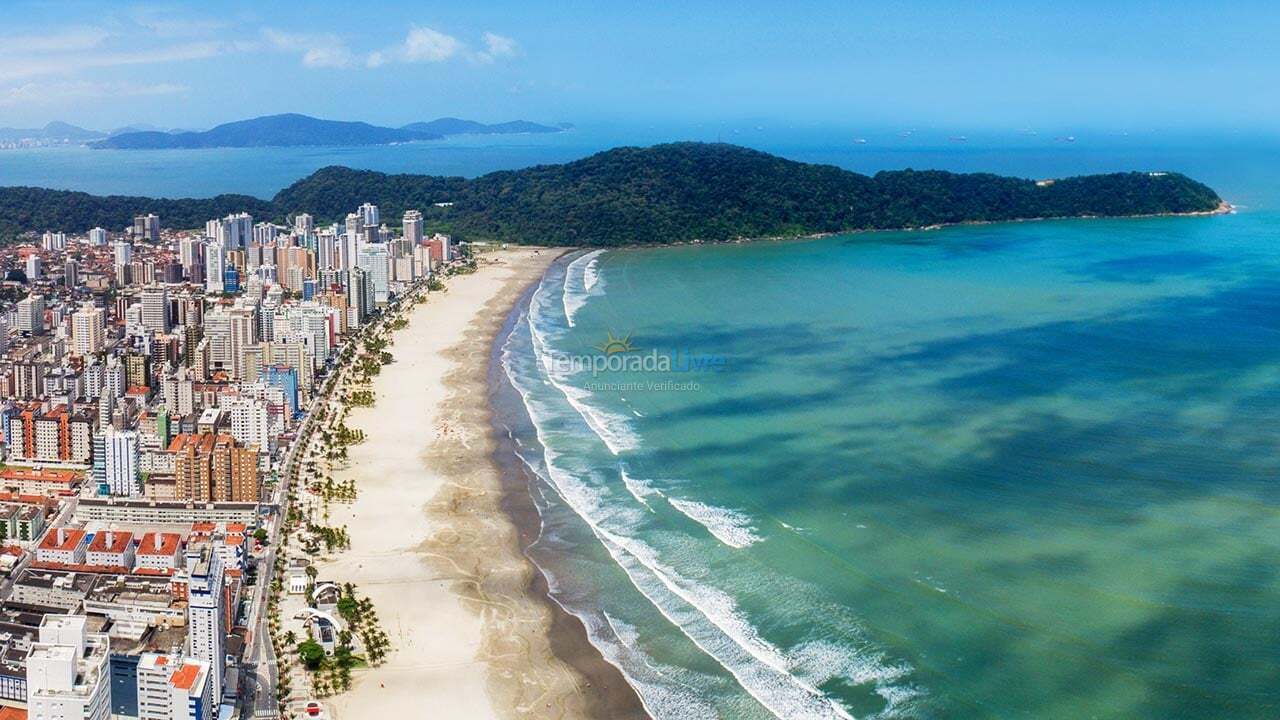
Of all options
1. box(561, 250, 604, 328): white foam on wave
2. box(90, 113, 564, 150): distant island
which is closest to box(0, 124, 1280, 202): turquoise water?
box(90, 113, 564, 150): distant island

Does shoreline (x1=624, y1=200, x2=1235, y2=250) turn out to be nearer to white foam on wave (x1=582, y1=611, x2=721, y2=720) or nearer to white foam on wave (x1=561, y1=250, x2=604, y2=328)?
white foam on wave (x1=561, y1=250, x2=604, y2=328)

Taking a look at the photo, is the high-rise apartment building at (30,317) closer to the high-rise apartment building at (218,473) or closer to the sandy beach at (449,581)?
the sandy beach at (449,581)

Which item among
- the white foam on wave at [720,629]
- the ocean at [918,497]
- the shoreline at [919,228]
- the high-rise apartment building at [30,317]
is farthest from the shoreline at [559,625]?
the shoreline at [919,228]

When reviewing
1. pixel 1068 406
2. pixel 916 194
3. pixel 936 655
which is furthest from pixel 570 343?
pixel 916 194

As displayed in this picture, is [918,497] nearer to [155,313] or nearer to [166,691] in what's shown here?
[166,691]

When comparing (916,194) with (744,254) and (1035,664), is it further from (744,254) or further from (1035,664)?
(1035,664)
